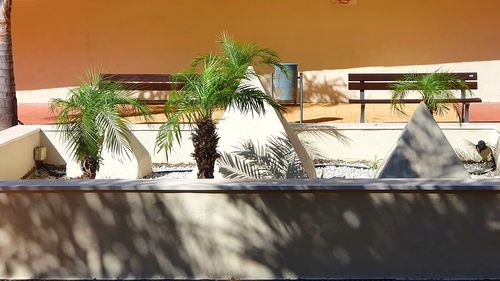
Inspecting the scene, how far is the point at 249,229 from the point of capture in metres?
5.53

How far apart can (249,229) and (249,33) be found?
9014 millimetres

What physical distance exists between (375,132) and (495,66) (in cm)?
585

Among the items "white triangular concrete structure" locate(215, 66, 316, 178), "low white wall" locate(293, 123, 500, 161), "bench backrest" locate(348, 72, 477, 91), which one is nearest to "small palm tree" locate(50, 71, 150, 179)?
"white triangular concrete structure" locate(215, 66, 316, 178)

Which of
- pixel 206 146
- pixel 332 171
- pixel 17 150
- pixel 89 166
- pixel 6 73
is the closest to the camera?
pixel 206 146

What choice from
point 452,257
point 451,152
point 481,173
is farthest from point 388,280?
point 481,173

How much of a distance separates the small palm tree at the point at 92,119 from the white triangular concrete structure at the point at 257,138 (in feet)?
3.02

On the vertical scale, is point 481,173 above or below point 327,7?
below

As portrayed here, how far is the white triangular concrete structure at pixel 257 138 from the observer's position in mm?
7301

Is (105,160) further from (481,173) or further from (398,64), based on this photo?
(398,64)

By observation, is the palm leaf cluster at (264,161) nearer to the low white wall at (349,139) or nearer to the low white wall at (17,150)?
the low white wall at (349,139)

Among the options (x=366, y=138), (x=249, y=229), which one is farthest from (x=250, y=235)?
(x=366, y=138)

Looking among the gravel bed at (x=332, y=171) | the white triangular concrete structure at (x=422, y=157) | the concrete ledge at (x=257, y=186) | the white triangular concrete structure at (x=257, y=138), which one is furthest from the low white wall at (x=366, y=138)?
the concrete ledge at (x=257, y=186)

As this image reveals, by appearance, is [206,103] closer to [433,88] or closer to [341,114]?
[433,88]

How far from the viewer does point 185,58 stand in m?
14.3
